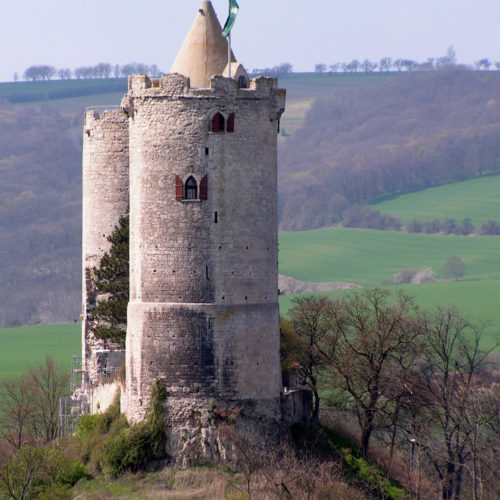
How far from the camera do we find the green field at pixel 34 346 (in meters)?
95.9

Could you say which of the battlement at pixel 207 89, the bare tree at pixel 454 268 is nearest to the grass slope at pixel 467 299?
the bare tree at pixel 454 268

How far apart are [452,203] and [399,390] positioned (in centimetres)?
12863

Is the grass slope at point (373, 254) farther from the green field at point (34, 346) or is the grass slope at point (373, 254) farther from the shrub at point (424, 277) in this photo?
the green field at point (34, 346)

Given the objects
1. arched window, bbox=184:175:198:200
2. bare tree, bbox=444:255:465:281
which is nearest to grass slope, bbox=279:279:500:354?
bare tree, bbox=444:255:465:281

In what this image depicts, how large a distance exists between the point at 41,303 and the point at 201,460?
125 meters

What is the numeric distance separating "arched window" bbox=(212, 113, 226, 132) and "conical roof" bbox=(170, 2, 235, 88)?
65.1 inches

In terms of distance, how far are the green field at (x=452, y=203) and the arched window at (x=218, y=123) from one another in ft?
423

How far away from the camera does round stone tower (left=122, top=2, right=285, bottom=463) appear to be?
44906mm

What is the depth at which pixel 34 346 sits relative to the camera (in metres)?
111

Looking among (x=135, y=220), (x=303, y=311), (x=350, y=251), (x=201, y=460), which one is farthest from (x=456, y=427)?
(x=350, y=251)

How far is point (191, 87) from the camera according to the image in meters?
45.8

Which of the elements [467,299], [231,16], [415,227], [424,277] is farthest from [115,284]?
[415,227]

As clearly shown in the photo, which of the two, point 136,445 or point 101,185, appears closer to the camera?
point 136,445

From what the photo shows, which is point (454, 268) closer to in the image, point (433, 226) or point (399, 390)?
point (433, 226)
